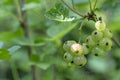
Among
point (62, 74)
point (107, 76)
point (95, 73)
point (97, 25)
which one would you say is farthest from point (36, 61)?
point (95, 73)

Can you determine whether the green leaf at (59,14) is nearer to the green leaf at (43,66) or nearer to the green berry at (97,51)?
the green berry at (97,51)

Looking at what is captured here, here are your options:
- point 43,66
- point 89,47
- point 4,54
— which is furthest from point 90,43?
point 43,66

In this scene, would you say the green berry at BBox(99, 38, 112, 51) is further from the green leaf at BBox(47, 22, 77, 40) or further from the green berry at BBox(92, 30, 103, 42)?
the green leaf at BBox(47, 22, 77, 40)

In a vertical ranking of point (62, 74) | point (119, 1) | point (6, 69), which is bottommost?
point (6, 69)

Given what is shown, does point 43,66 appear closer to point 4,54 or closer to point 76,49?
point 4,54

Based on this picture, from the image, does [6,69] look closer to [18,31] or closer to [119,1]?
[18,31]

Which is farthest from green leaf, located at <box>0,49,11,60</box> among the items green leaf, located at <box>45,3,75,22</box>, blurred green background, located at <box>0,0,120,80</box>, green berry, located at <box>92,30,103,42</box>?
green berry, located at <box>92,30,103,42</box>
